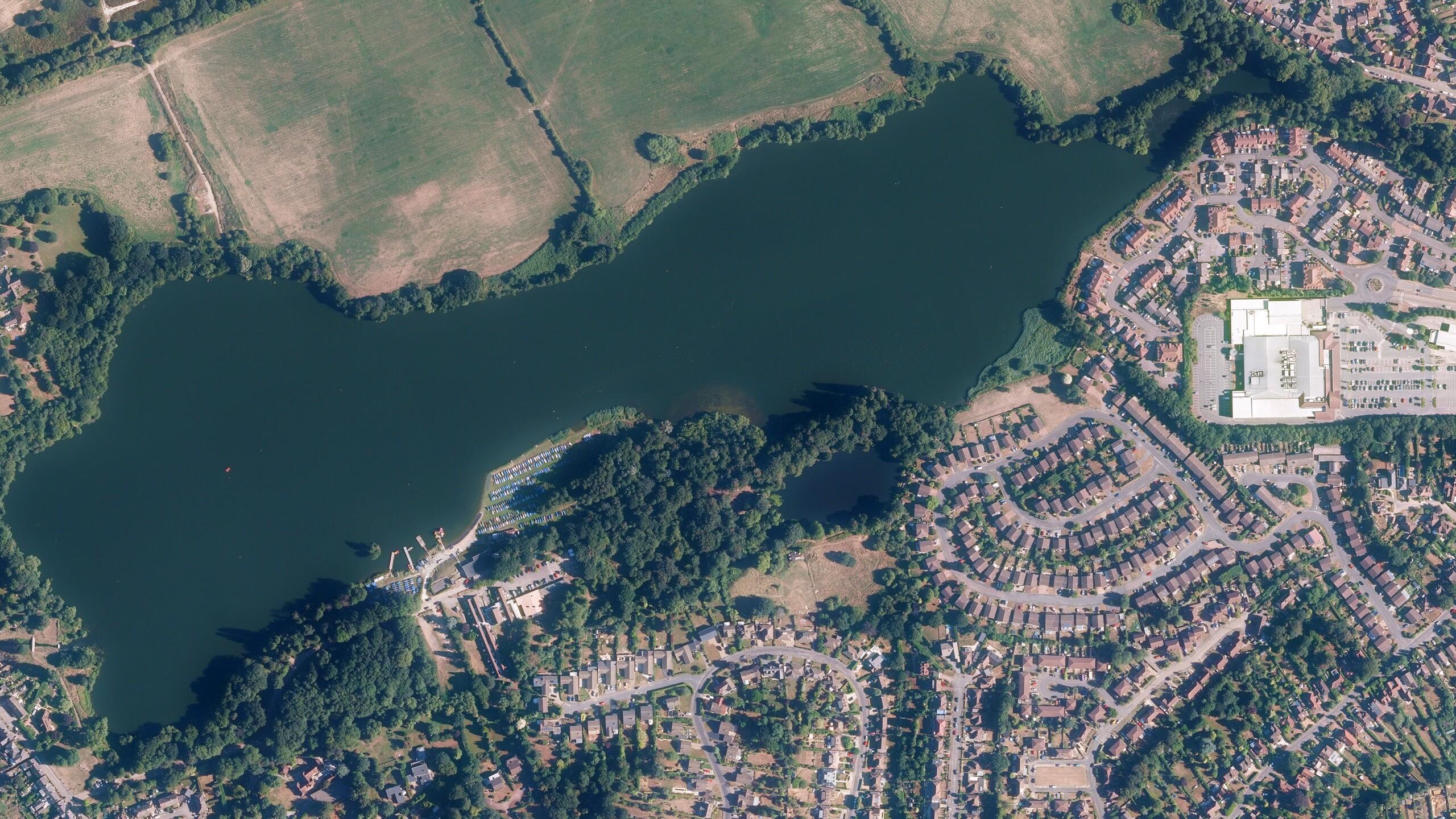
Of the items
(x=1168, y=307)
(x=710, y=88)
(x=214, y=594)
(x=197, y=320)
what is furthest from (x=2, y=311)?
(x=1168, y=307)

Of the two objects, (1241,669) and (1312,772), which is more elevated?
(1241,669)

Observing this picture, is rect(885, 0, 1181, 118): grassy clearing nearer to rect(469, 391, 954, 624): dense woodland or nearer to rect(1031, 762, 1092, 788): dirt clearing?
rect(469, 391, 954, 624): dense woodland

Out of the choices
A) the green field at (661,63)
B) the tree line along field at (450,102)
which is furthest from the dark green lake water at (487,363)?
the green field at (661,63)

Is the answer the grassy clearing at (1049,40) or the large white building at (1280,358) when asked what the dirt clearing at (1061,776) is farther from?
the grassy clearing at (1049,40)

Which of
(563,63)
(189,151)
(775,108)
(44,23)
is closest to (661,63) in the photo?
(563,63)

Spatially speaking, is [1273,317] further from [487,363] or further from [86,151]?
[86,151]

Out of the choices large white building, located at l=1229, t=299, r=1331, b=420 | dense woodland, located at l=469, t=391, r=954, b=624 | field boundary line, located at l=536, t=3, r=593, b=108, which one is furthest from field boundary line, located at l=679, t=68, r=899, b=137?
large white building, located at l=1229, t=299, r=1331, b=420

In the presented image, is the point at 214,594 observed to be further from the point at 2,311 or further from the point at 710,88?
the point at 710,88
